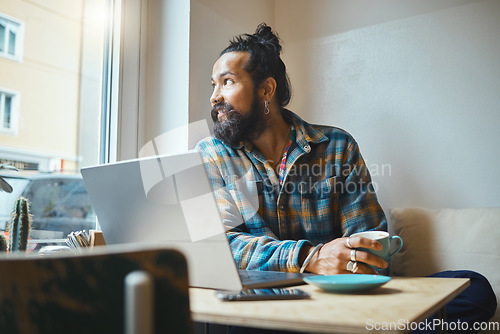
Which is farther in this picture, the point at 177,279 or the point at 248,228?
the point at 248,228

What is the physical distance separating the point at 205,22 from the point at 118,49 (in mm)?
386

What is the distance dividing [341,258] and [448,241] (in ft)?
2.73

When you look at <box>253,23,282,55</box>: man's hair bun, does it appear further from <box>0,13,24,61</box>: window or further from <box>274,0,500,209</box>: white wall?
<box>0,13,24,61</box>: window

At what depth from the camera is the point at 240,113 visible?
1770mm

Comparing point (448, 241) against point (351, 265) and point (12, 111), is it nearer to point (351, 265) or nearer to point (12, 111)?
point (351, 265)

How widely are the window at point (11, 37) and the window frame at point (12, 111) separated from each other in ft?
0.35

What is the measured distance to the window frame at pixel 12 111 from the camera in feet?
4.51

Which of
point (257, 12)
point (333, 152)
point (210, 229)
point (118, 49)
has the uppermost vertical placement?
point (257, 12)

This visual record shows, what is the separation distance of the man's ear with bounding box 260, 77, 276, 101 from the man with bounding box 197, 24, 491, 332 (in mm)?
18

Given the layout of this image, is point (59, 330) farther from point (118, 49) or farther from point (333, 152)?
point (118, 49)

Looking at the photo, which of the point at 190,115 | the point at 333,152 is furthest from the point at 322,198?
the point at 190,115
